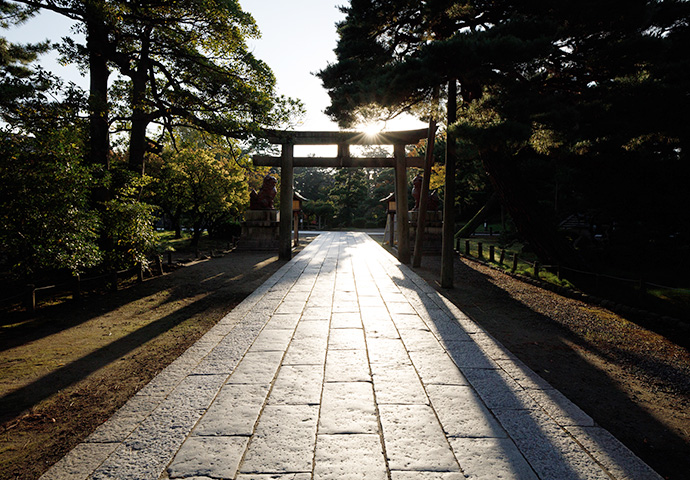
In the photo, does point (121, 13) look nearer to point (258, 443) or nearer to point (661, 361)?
point (258, 443)

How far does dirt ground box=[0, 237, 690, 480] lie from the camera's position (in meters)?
2.49

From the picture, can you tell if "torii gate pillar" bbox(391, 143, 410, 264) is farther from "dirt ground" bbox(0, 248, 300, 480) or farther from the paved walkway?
the paved walkway

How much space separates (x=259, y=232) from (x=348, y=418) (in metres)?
13.4

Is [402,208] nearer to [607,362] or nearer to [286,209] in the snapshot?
[286,209]

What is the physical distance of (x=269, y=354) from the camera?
12.0 ft

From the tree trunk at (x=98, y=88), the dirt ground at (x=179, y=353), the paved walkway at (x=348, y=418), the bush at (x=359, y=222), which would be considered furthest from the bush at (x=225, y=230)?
the bush at (x=359, y=222)

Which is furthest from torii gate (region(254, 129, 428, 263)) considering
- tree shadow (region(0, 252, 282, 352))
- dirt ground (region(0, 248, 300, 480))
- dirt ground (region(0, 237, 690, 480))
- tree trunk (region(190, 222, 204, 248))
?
tree trunk (region(190, 222, 204, 248))

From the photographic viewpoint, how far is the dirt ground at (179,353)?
2.49 meters

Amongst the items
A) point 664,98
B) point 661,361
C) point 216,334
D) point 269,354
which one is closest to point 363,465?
point 269,354

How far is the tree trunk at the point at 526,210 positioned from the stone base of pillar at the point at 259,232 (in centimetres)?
950

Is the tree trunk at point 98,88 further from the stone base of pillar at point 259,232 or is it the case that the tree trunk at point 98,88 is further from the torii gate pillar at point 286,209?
the stone base of pillar at point 259,232

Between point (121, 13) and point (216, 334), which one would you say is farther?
point (121, 13)

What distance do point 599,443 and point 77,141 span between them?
8.27 m

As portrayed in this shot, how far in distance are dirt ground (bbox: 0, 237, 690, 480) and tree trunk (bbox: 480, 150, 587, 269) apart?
2.07 m
